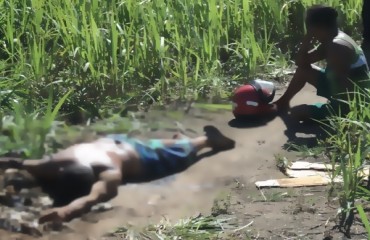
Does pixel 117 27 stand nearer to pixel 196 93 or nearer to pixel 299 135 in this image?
pixel 196 93

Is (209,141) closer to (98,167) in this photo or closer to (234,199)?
(234,199)

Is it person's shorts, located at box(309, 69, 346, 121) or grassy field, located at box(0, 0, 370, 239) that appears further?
grassy field, located at box(0, 0, 370, 239)

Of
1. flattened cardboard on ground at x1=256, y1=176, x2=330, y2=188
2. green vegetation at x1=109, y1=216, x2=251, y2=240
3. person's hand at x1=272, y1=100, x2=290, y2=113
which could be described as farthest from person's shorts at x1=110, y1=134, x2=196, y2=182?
person's hand at x1=272, y1=100, x2=290, y2=113

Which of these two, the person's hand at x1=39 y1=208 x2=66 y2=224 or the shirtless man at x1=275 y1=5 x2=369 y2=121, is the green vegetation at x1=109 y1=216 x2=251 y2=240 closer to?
the person's hand at x1=39 y1=208 x2=66 y2=224

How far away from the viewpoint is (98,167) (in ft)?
13.1

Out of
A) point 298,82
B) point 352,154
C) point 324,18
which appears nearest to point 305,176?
A: point 352,154

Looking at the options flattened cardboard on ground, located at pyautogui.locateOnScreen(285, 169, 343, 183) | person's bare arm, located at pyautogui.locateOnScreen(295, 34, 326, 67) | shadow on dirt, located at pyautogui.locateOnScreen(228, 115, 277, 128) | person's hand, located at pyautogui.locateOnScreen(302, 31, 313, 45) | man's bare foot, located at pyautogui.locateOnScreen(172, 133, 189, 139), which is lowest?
flattened cardboard on ground, located at pyautogui.locateOnScreen(285, 169, 343, 183)

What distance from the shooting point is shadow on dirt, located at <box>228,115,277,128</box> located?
16.3ft

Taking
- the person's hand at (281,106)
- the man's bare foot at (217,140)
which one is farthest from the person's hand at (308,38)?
the man's bare foot at (217,140)

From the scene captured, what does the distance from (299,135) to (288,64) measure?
1.10m

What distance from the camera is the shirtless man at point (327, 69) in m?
4.91

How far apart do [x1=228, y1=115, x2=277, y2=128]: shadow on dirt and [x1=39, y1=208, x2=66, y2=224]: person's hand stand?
1.54 meters

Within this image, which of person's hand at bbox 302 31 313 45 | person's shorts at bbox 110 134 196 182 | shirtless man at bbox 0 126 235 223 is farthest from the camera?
person's hand at bbox 302 31 313 45

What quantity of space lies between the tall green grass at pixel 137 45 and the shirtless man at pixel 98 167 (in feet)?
2.40
